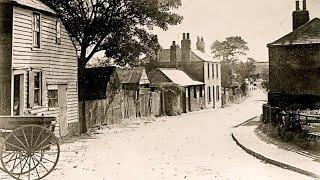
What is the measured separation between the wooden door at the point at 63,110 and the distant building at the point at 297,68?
46.1 feet

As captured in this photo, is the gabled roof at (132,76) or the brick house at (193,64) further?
the brick house at (193,64)

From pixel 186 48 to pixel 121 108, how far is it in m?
20.7

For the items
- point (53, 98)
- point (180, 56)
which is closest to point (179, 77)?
point (180, 56)

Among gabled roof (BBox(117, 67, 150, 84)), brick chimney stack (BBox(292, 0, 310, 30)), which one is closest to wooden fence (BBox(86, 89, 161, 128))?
gabled roof (BBox(117, 67, 150, 84))

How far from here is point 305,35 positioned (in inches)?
1037

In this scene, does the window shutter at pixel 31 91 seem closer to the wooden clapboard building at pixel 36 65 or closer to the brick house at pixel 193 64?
the wooden clapboard building at pixel 36 65

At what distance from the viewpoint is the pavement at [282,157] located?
1002 centimetres

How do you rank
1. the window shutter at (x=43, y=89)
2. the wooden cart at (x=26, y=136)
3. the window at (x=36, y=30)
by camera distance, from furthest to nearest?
the window shutter at (x=43, y=89) < the window at (x=36, y=30) < the wooden cart at (x=26, y=136)

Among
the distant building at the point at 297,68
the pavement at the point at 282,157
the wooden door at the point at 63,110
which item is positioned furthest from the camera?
the distant building at the point at 297,68

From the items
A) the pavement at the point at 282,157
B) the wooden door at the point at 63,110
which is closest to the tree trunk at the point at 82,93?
the wooden door at the point at 63,110

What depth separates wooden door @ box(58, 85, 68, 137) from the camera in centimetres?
1895

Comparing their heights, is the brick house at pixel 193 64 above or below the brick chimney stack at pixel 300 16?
below

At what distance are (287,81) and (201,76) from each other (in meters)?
19.8

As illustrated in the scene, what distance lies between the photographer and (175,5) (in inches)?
1005
